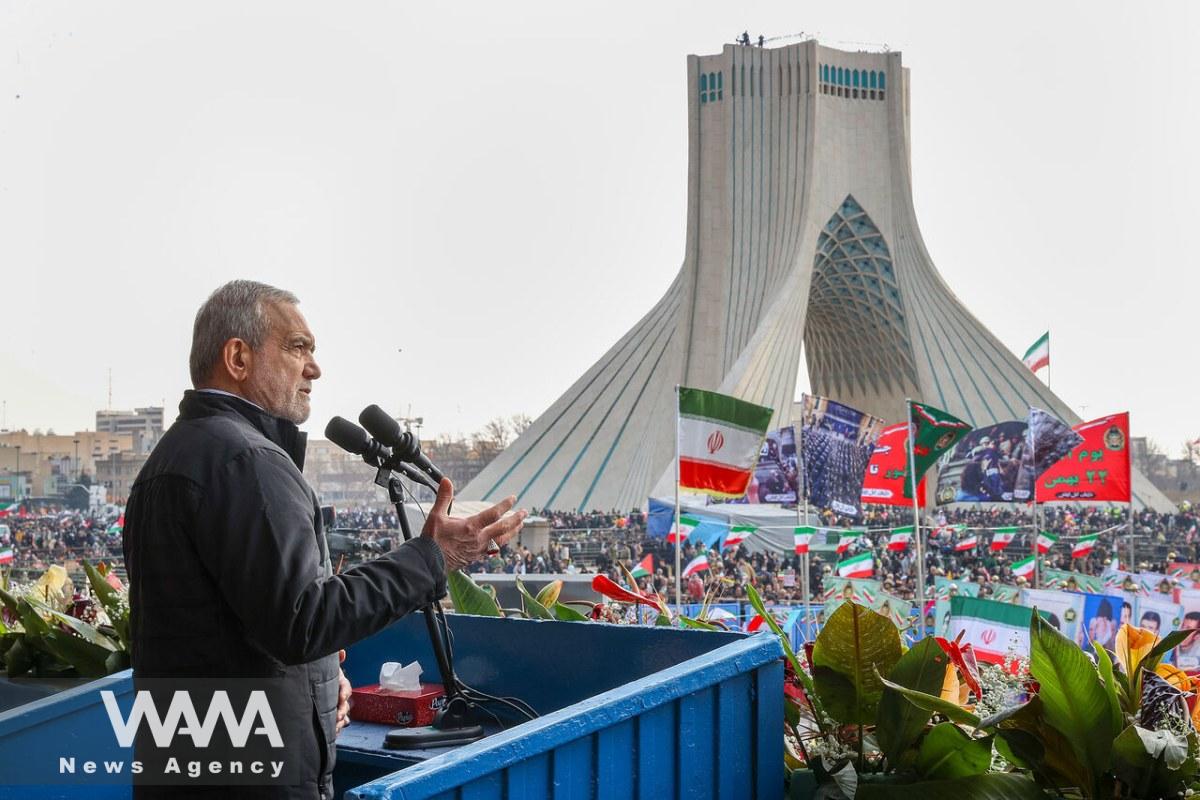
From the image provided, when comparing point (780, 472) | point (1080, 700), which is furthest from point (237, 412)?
point (780, 472)

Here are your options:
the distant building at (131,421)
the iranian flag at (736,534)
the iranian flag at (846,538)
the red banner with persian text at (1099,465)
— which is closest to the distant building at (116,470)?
the distant building at (131,421)

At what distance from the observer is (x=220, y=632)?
155 centimetres

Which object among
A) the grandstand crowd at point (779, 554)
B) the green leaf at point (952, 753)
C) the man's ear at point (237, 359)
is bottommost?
the grandstand crowd at point (779, 554)

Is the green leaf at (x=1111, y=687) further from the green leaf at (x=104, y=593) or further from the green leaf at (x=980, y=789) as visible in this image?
the green leaf at (x=104, y=593)

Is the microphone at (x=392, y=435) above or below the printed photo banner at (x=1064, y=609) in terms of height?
above

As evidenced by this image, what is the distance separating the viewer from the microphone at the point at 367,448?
191 cm

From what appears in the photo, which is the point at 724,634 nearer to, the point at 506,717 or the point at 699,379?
the point at 506,717

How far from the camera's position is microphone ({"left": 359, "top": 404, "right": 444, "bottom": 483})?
186cm

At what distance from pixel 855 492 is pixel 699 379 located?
1354 centimetres

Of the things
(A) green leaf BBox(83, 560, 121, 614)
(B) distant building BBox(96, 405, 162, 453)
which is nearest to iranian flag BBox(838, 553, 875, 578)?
(A) green leaf BBox(83, 560, 121, 614)

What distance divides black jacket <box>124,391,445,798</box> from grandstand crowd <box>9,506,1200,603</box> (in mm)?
8818

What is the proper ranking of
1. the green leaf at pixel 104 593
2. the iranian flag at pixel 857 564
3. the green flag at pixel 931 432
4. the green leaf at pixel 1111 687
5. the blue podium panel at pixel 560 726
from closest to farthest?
the blue podium panel at pixel 560 726 → the green leaf at pixel 1111 687 → the green leaf at pixel 104 593 → the iranian flag at pixel 857 564 → the green flag at pixel 931 432

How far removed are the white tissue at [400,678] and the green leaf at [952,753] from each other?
85cm

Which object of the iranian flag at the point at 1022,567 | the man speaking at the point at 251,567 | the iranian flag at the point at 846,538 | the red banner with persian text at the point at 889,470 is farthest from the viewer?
the red banner with persian text at the point at 889,470
